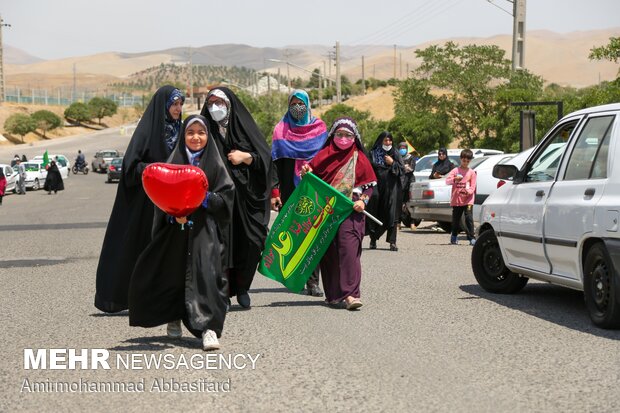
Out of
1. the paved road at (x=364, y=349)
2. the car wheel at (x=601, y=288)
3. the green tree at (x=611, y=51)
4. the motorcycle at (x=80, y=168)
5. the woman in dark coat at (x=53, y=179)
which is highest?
the green tree at (x=611, y=51)

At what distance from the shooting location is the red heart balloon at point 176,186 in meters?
7.17

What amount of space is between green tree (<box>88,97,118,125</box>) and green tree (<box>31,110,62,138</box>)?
894 inches

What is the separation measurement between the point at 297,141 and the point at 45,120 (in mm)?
112834

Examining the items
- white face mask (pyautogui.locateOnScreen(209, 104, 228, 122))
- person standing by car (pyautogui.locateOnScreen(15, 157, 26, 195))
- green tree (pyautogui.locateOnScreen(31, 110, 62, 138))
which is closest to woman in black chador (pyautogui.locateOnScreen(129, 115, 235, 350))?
white face mask (pyautogui.locateOnScreen(209, 104, 228, 122))

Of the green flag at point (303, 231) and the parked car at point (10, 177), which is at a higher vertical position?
the green flag at point (303, 231)

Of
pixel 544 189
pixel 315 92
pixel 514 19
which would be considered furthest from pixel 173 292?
pixel 315 92

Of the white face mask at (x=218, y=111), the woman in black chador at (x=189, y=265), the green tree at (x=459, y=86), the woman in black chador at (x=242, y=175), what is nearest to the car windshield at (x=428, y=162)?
the woman in black chador at (x=242, y=175)

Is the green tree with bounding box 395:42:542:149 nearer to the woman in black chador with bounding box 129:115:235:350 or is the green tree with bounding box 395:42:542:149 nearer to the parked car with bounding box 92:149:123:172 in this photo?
the parked car with bounding box 92:149:123:172

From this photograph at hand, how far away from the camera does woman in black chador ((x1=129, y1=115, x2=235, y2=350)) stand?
24.5ft

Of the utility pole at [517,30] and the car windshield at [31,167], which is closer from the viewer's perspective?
the utility pole at [517,30]

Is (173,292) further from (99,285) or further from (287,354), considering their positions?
(99,285)

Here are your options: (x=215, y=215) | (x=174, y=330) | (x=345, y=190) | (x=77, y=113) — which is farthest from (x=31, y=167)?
(x=77, y=113)

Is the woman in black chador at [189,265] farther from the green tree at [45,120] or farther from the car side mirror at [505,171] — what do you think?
the green tree at [45,120]

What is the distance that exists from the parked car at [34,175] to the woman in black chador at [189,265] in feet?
138
